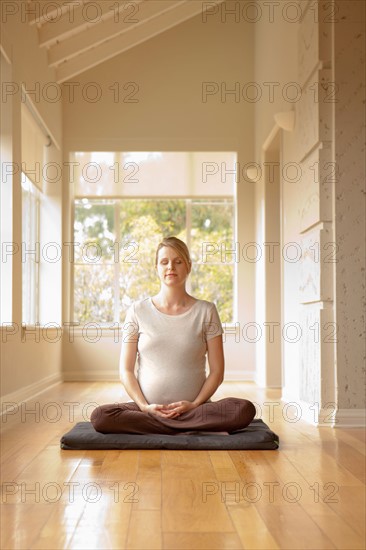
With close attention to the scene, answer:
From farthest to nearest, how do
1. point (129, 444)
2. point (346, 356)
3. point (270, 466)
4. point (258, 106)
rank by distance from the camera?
point (258, 106), point (346, 356), point (129, 444), point (270, 466)

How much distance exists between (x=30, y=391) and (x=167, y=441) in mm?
3139

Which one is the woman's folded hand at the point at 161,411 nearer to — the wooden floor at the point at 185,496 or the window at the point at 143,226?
the wooden floor at the point at 185,496

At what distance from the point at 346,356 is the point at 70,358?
15.6 ft

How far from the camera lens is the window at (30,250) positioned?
7.93 m

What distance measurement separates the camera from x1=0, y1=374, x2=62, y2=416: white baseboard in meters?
5.93

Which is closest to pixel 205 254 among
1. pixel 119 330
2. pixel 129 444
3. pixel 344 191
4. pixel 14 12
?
pixel 119 330

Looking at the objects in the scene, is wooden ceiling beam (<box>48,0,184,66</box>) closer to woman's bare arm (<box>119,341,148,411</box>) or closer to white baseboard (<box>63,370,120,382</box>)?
white baseboard (<box>63,370,120,382</box>)

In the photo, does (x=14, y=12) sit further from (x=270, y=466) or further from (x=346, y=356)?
(x=270, y=466)

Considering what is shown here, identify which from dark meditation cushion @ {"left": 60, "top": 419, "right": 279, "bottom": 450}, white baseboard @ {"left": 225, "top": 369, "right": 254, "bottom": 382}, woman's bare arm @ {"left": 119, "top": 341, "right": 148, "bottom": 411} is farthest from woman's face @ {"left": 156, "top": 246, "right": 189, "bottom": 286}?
white baseboard @ {"left": 225, "top": 369, "right": 254, "bottom": 382}

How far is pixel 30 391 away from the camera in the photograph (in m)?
6.95

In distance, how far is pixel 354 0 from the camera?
507cm

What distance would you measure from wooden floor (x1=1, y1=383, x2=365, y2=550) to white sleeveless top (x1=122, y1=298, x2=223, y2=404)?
1.78ft

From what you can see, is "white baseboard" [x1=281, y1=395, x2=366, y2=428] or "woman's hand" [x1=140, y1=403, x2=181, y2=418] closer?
"woman's hand" [x1=140, y1=403, x2=181, y2=418]

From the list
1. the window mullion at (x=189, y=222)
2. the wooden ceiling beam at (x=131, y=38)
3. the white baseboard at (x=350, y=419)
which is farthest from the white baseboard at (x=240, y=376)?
the white baseboard at (x=350, y=419)
